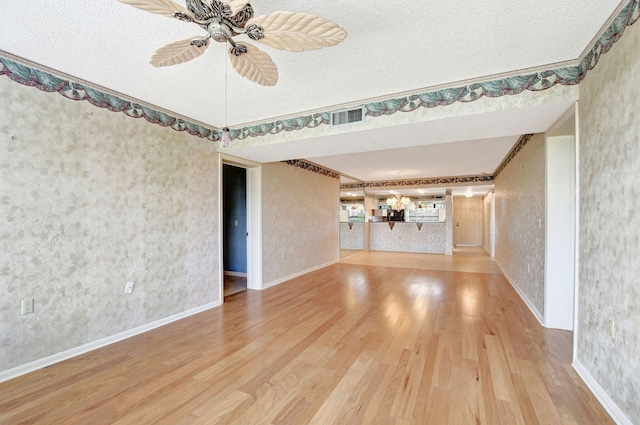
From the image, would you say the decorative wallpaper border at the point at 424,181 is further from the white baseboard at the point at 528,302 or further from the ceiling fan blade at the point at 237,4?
the ceiling fan blade at the point at 237,4

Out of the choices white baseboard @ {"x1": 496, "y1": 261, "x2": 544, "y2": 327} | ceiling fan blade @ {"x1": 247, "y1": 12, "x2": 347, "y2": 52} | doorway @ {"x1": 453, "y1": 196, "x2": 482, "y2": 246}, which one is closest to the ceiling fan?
ceiling fan blade @ {"x1": 247, "y1": 12, "x2": 347, "y2": 52}

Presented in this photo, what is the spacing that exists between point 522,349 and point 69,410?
3551mm

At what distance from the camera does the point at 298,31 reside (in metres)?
1.44

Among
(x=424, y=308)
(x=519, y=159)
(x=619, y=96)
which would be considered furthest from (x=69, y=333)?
(x=519, y=159)

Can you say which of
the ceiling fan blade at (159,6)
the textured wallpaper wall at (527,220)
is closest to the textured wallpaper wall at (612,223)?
the textured wallpaper wall at (527,220)

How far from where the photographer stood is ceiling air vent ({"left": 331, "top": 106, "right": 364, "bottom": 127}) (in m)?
3.03

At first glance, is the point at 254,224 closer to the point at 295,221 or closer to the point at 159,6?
the point at 295,221

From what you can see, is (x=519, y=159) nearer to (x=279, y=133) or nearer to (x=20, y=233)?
(x=279, y=133)

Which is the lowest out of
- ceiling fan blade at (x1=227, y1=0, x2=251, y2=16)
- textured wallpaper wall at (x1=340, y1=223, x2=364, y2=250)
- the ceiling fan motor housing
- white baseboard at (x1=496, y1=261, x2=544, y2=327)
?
white baseboard at (x1=496, y1=261, x2=544, y2=327)

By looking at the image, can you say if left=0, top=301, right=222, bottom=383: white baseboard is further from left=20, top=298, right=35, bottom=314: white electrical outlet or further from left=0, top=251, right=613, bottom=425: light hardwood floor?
left=20, top=298, right=35, bottom=314: white electrical outlet

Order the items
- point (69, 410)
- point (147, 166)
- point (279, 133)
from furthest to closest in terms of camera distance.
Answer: point (279, 133), point (147, 166), point (69, 410)

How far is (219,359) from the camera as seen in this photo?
2.48 meters

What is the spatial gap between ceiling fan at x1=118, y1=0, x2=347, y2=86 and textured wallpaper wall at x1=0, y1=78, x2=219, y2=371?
1.51 metres

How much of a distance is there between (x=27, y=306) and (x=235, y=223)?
12.4 feet
